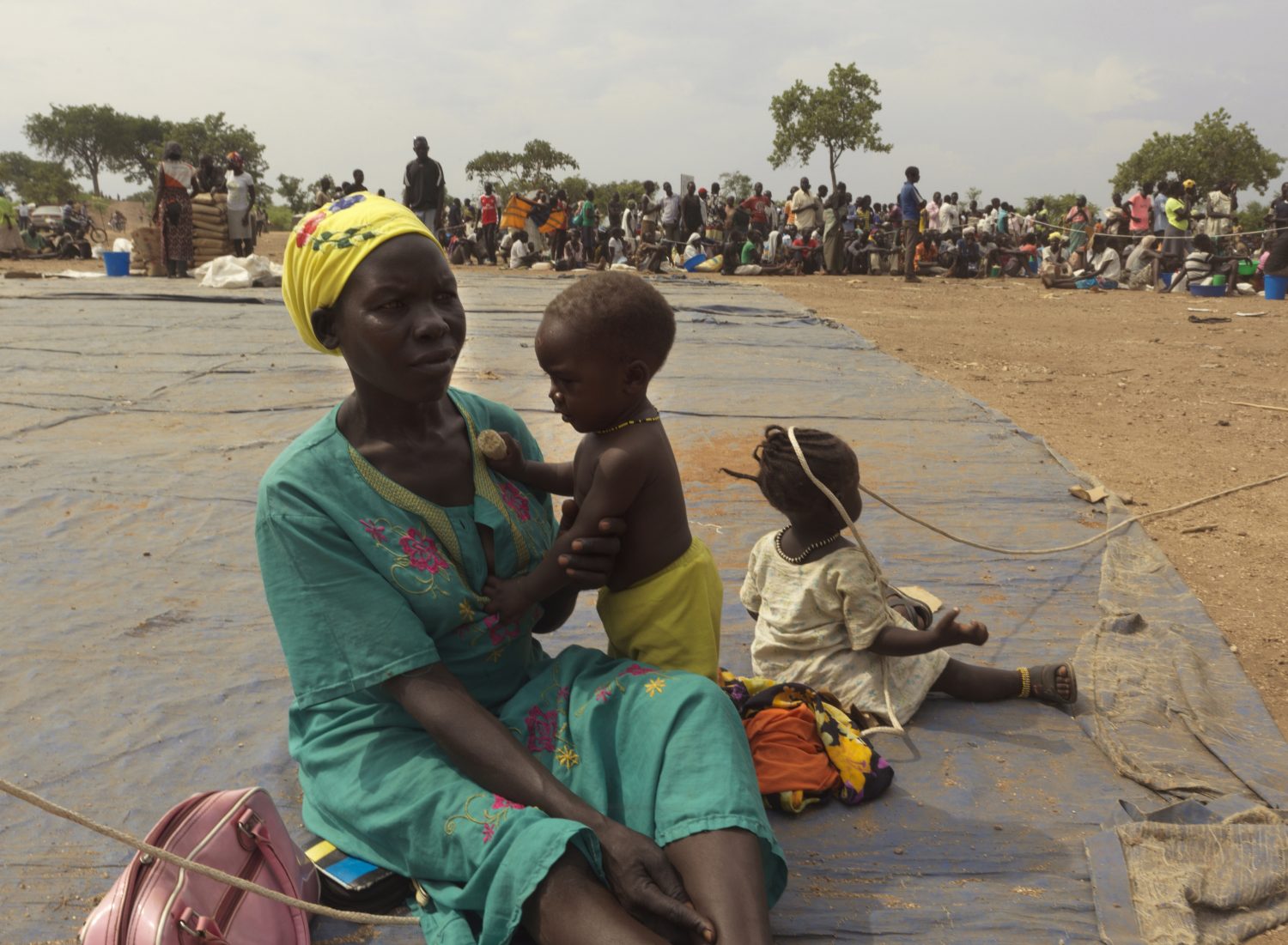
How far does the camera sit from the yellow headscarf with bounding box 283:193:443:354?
1.57m

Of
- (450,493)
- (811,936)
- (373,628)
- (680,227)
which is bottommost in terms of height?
(811,936)

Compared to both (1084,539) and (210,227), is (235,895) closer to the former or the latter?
(1084,539)

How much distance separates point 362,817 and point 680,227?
1595 centimetres

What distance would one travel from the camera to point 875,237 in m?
17.2

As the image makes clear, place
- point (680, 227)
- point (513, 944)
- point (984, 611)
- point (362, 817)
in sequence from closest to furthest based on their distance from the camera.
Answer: point (513, 944) → point (362, 817) → point (984, 611) → point (680, 227)

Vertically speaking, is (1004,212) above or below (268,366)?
above

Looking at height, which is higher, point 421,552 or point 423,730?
point 421,552

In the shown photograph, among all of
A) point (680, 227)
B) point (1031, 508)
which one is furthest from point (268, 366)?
point (680, 227)

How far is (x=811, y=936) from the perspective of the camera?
152cm

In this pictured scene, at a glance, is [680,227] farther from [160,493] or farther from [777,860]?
[777,860]

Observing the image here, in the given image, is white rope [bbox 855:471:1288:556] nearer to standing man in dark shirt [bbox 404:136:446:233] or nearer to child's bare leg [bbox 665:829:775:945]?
child's bare leg [bbox 665:829:775:945]

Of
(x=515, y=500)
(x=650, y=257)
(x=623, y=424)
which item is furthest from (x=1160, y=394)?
(x=650, y=257)

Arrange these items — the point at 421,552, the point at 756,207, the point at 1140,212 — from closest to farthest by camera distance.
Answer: the point at 421,552 < the point at 1140,212 < the point at 756,207

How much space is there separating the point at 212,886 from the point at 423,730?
377mm
